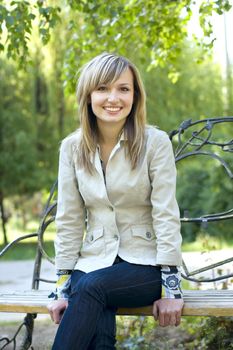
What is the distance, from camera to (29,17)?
13.5 ft

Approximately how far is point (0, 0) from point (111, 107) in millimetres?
1709

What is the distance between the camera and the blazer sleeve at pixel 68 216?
2.85 m

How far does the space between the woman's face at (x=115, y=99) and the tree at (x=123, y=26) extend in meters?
1.52

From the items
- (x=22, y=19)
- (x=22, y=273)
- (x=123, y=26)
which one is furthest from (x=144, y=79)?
(x=22, y=19)

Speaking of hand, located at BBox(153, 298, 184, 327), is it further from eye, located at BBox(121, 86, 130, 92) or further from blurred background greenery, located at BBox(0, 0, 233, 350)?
blurred background greenery, located at BBox(0, 0, 233, 350)

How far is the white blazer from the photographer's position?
2.72 metres

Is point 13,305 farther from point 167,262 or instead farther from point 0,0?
point 0,0

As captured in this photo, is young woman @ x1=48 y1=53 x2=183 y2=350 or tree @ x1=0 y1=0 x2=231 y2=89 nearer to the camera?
young woman @ x1=48 y1=53 x2=183 y2=350

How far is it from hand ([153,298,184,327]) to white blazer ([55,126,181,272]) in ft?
0.51

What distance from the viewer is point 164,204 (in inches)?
108

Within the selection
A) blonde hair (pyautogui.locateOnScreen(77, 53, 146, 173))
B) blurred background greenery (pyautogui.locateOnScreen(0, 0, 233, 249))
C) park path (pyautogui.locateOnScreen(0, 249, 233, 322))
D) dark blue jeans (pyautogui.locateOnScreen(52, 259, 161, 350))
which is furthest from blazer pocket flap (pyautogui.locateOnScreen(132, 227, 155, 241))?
blurred background greenery (pyautogui.locateOnScreen(0, 0, 233, 249))

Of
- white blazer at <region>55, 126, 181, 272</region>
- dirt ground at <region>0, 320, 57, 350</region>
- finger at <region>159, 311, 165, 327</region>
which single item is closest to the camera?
finger at <region>159, 311, 165, 327</region>

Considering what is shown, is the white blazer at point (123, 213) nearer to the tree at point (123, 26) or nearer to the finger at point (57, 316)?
the finger at point (57, 316)

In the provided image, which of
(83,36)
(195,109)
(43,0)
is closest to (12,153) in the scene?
(195,109)
